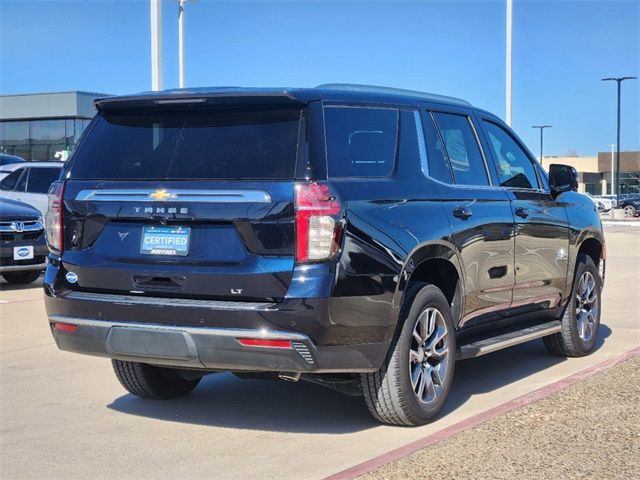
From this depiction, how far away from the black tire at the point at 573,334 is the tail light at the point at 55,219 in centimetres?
435

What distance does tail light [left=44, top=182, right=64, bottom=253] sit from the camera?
5305 millimetres

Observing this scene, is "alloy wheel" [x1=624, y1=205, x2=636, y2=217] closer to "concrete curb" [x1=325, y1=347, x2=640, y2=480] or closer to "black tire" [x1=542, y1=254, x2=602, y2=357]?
"black tire" [x1=542, y1=254, x2=602, y2=357]

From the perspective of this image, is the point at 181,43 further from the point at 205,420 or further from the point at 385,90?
the point at 205,420

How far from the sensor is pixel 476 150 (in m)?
6.52

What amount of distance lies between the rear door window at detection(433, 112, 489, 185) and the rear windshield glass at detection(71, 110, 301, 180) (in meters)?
1.54

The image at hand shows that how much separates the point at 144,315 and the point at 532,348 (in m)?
4.62

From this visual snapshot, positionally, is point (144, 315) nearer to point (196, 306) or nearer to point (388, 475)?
point (196, 306)

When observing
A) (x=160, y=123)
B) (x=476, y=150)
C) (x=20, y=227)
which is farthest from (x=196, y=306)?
(x=20, y=227)

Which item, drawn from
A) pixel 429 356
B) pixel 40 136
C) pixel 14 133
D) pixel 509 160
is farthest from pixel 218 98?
pixel 14 133

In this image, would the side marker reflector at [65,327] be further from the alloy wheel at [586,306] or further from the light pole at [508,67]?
the light pole at [508,67]

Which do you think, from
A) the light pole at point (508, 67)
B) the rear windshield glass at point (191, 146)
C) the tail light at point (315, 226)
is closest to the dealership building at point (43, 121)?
the light pole at point (508, 67)

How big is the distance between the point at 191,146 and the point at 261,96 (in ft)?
1.75

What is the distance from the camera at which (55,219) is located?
210 inches

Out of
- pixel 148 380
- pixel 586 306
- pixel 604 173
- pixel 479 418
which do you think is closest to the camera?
pixel 479 418
